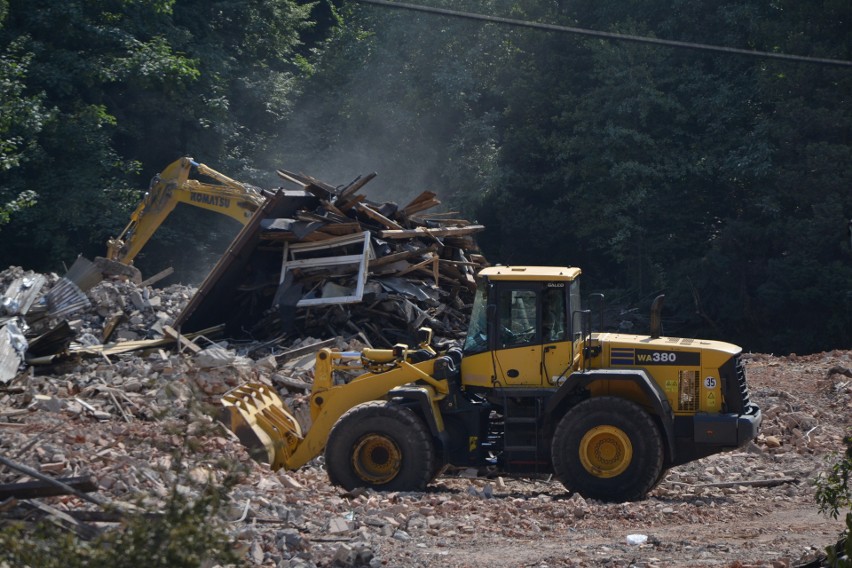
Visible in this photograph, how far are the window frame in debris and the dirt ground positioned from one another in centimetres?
256

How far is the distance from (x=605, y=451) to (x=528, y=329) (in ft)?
4.52

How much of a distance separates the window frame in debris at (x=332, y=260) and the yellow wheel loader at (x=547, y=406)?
17.5 ft

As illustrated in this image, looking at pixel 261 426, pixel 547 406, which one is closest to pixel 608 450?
pixel 547 406

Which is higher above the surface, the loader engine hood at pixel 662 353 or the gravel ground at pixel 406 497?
the loader engine hood at pixel 662 353

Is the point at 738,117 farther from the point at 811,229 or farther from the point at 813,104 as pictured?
the point at 811,229

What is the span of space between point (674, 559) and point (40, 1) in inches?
1020

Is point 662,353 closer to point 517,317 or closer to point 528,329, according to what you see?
point 528,329

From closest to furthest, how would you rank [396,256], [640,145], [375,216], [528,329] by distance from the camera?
1. [528,329]
2. [396,256]
3. [375,216]
4. [640,145]

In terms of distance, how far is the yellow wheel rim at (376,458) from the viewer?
10.2m

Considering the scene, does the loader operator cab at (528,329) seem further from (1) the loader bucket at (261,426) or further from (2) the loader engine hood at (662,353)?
(1) the loader bucket at (261,426)

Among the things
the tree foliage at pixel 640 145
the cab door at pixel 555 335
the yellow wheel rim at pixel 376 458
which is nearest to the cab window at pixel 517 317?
the cab door at pixel 555 335

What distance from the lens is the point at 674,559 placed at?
7.32 meters

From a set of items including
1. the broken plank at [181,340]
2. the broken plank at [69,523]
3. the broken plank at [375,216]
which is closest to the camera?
the broken plank at [69,523]

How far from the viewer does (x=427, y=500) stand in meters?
9.48
